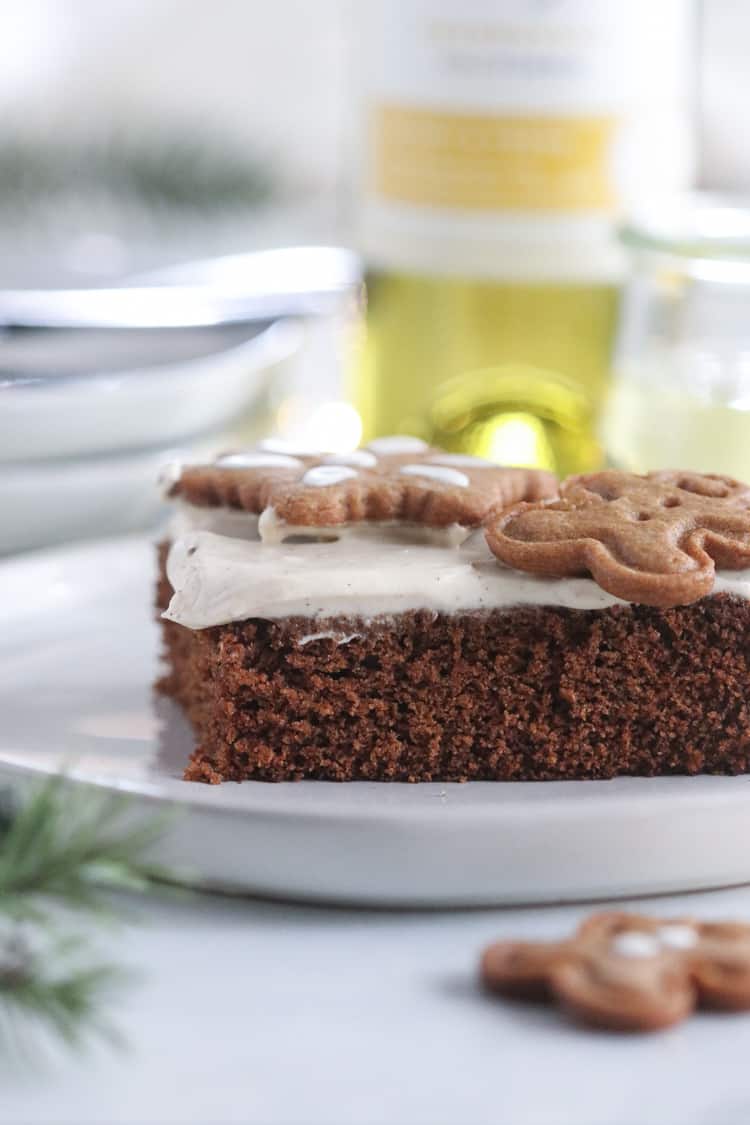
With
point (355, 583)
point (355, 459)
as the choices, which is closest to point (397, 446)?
point (355, 459)

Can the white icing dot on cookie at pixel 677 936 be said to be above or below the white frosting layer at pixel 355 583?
below

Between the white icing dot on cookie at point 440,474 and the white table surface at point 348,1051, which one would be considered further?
the white icing dot on cookie at point 440,474

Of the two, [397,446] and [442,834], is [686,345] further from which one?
[442,834]

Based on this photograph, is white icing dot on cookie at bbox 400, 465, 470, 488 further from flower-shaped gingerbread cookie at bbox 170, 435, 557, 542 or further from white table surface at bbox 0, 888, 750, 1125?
white table surface at bbox 0, 888, 750, 1125

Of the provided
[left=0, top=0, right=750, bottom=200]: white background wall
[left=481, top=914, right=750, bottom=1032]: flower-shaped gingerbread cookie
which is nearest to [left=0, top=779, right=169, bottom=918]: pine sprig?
[left=481, top=914, right=750, bottom=1032]: flower-shaped gingerbread cookie

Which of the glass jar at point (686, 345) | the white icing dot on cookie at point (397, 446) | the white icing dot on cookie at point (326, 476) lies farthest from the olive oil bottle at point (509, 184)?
the white icing dot on cookie at point (326, 476)

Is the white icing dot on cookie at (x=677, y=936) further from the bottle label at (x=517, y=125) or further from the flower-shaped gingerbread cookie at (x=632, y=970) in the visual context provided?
the bottle label at (x=517, y=125)

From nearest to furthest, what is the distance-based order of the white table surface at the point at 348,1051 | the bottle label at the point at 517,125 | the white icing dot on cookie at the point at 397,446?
1. the white table surface at the point at 348,1051
2. the white icing dot on cookie at the point at 397,446
3. the bottle label at the point at 517,125
